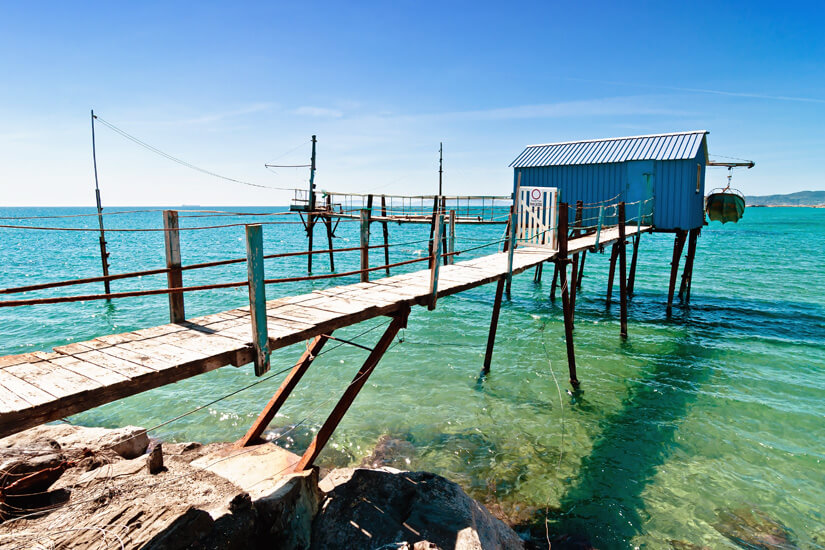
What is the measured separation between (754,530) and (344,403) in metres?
6.11

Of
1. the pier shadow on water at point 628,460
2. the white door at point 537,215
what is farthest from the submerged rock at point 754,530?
the white door at point 537,215

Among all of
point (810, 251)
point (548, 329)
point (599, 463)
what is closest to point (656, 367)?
point (548, 329)

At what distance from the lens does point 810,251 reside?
46.6 metres

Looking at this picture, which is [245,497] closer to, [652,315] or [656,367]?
[656,367]

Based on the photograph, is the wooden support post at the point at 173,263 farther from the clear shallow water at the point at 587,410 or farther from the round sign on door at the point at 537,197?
the round sign on door at the point at 537,197

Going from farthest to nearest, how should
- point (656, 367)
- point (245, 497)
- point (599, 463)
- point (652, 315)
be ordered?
1. point (652, 315)
2. point (656, 367)
3. point (599, 463)
4. point (245, 497)

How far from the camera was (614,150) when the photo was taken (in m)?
19.1

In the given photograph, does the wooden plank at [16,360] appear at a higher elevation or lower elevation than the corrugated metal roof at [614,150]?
lower

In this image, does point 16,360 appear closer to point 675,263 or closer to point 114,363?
point 114,363

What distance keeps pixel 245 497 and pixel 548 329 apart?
13221 mm

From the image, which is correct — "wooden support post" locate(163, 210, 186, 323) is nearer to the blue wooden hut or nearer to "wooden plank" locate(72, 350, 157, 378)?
"wooden plank" locate(72, 350, 157, 378)

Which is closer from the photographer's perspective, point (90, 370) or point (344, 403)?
point (90, 370)

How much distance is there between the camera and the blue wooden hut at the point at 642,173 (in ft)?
57.6

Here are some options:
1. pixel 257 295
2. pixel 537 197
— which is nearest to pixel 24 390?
pixel 257 295
